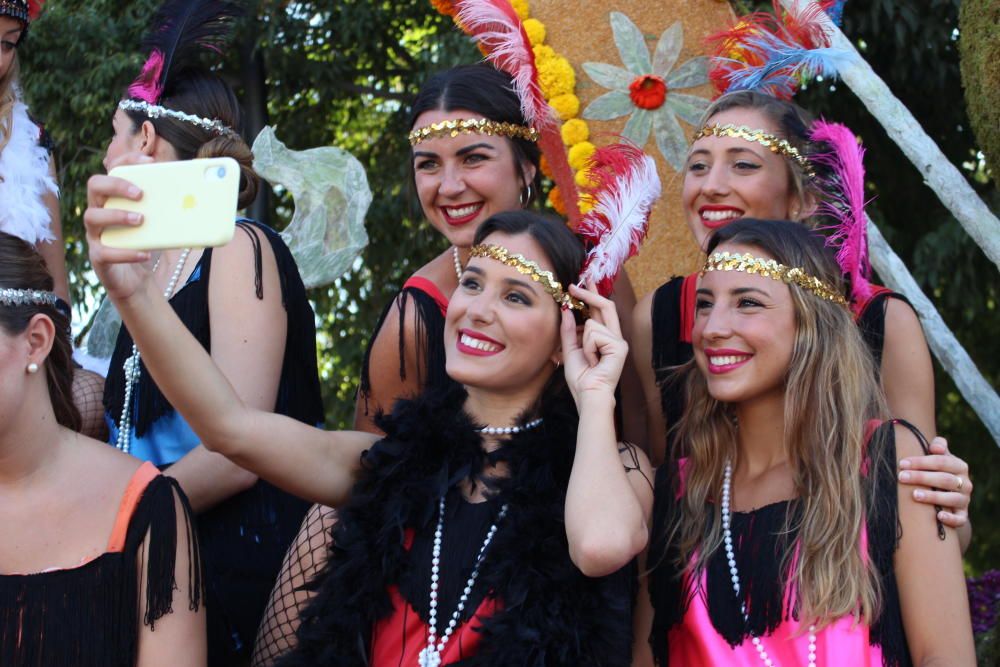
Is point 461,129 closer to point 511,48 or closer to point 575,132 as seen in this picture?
point 511,48

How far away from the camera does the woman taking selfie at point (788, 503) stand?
257cm

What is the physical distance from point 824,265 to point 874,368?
10.0 inches

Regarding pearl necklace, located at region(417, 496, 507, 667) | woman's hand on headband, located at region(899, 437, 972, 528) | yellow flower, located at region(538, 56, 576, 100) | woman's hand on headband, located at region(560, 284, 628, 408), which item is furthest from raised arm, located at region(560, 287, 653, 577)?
yellow flower, located at region(538, 56, 576, 100)

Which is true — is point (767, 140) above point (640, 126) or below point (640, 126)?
below

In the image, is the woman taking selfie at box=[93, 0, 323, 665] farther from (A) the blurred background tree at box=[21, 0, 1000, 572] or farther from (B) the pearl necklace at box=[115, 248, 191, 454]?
(A) the blurred background tree at box=[21, 0, 1000, 572]

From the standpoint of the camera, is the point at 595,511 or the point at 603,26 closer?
the point at 595,511

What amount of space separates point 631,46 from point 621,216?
126 cm

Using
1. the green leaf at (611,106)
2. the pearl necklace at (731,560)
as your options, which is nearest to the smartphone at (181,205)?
the pearl necklace at (731,560)

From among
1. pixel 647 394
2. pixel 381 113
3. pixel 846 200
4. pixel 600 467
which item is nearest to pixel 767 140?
pixel 846 200

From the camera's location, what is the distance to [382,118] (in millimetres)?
7387

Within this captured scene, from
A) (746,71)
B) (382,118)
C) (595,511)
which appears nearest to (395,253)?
(382,118)

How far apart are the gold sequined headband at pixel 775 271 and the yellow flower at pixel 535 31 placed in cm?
139

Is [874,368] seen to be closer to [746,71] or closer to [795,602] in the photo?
[795,602]

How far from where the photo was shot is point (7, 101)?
3.67m
